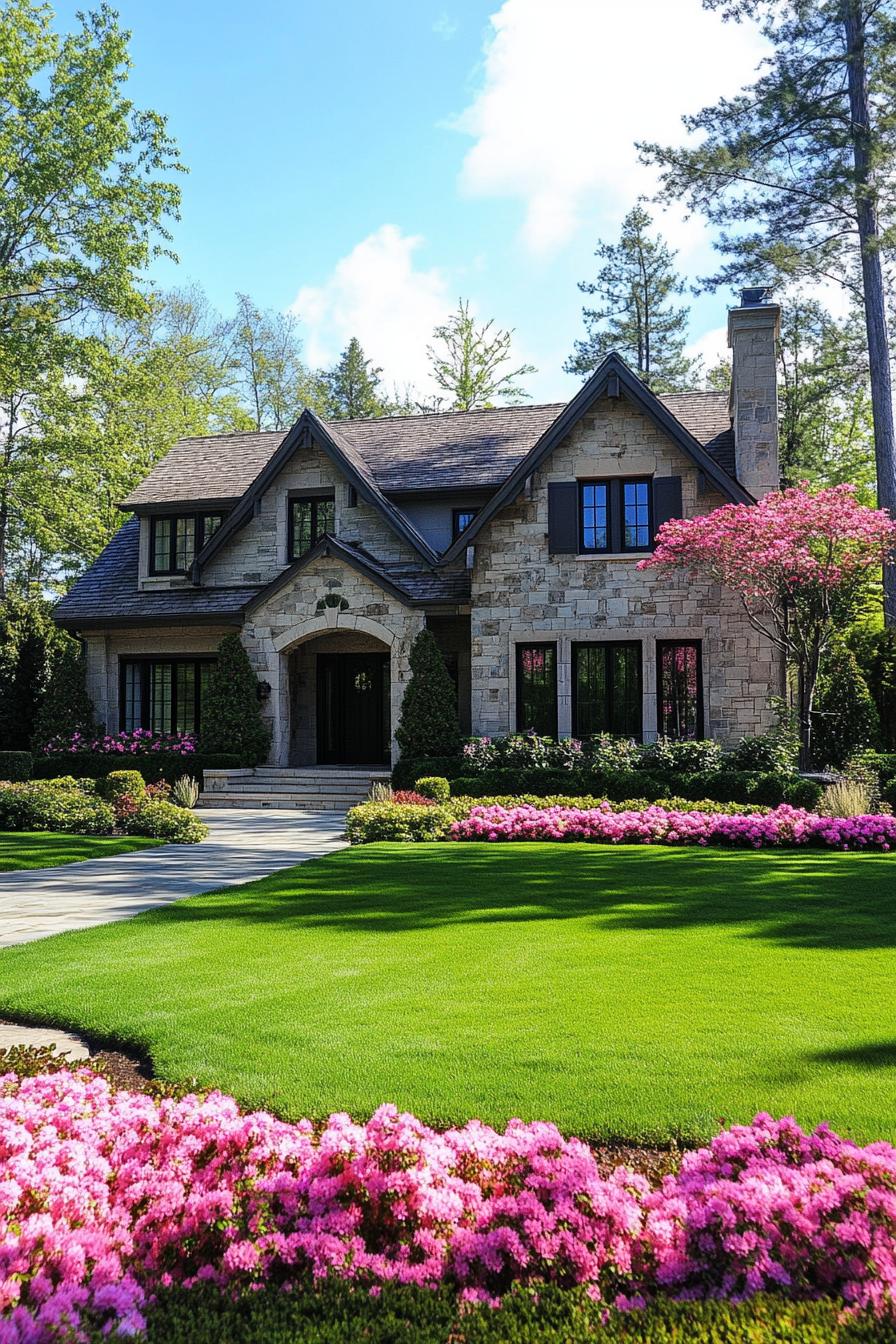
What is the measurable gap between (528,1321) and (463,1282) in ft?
0.98

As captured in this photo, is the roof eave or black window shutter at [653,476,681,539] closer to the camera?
the roof eave

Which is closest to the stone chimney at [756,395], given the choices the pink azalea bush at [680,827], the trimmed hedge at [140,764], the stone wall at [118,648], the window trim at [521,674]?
the window trim at [521,674]

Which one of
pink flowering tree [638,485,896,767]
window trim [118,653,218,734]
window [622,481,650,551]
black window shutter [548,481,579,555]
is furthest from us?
window trim [118,653,218,734]

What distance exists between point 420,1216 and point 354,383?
4934 cm

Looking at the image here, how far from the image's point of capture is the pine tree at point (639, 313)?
129 feet

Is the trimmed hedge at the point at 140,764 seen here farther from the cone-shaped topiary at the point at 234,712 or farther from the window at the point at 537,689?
the window at the point at 537,689

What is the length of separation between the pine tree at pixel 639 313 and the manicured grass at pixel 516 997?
3402 cm

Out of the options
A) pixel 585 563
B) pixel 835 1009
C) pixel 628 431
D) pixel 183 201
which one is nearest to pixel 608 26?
pixel 628 431

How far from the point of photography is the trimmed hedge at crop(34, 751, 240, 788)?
1941 centimetres

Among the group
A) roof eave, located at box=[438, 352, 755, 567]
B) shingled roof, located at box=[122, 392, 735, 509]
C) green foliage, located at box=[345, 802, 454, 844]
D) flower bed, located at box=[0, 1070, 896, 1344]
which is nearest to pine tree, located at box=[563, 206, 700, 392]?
shingled roof, located at box=[122, 392, 735, 509]

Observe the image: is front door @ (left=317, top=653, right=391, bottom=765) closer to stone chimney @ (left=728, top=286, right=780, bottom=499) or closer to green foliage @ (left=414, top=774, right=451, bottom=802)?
green foliage @ (left=414, top=774, right=451, bottom=802)

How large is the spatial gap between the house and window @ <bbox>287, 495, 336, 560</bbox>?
0.05 meters

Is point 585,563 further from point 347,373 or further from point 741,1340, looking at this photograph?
point 347,373

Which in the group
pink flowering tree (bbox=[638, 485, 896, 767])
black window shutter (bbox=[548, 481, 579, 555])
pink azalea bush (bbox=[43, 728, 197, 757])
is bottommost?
pink azalea bush (bbox=[43, 728, 197, 757])
